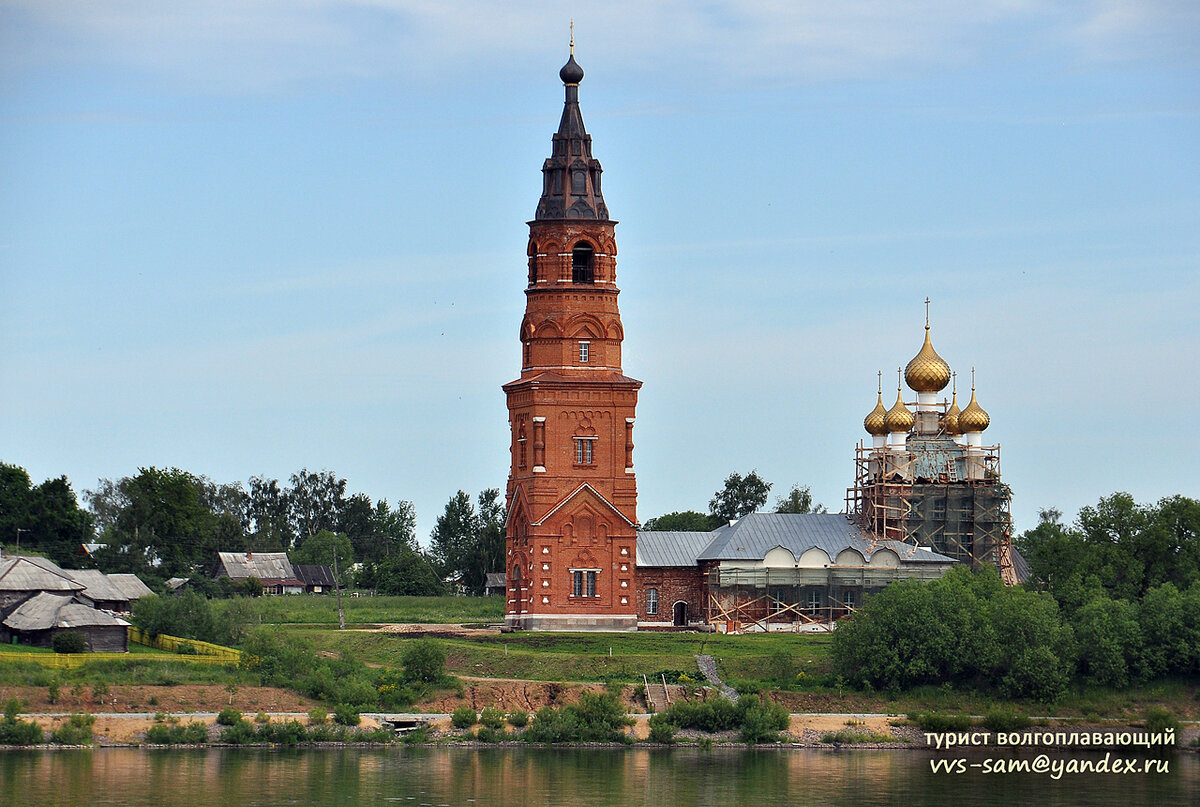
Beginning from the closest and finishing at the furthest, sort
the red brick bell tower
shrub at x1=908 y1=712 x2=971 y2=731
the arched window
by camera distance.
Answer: shrub at x1=908 y1=712 x2=971 y2=731 → the red brick bell tower → the arched window

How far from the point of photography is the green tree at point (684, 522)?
9725 centimetres

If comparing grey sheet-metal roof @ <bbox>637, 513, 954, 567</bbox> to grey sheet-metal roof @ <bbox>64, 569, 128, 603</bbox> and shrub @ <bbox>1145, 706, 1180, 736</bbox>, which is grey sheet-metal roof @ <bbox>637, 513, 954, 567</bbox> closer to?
shrub @ <bbox>1145, 706, 1180, 736</bbox>

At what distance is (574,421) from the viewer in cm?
7469

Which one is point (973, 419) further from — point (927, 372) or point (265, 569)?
point (265, 569)

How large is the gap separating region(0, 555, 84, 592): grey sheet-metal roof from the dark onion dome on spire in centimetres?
2407

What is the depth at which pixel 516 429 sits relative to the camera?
76188 millimetres

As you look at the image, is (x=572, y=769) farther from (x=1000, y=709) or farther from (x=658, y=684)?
(x=1000, y=709)

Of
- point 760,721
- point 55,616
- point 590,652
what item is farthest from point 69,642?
point 760,721

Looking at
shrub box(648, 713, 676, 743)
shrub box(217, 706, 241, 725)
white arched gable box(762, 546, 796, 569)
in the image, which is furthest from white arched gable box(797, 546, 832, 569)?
shrub box(217, 706, 241, 725)

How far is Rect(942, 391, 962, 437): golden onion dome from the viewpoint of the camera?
271ft

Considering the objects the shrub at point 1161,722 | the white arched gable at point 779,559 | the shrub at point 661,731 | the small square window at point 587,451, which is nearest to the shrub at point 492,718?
the shrub at point 661,731

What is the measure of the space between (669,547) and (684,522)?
20.3 meters

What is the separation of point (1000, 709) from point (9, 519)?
47378 millimetres

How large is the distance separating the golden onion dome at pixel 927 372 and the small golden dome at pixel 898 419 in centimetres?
133
